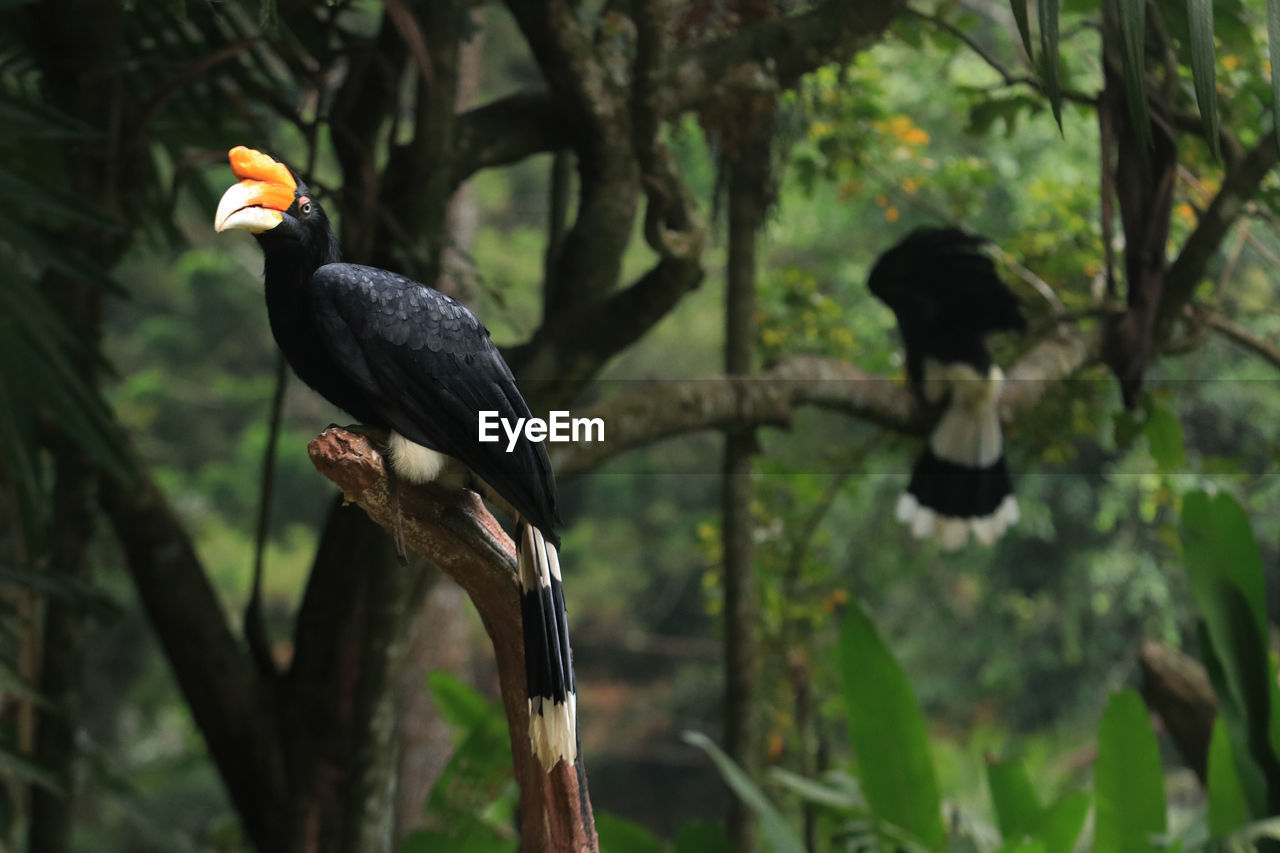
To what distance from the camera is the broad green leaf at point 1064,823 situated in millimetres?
1554

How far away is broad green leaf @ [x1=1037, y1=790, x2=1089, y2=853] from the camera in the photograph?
1554 mm

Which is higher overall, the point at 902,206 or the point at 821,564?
the point at 902,206

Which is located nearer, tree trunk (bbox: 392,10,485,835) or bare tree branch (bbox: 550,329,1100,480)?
bare tree branch (bbox: 550,329,1100,480)

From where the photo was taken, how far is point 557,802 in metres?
0.71

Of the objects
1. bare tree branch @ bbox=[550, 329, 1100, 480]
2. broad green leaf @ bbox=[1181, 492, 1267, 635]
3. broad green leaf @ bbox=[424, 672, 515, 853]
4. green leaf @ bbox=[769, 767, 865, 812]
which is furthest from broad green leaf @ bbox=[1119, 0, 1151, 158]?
green leaf @ bbox=[769, 767, 865, 812]

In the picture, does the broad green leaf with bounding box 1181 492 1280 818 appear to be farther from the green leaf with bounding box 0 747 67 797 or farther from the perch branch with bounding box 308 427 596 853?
the green leaf with bounding box 0 747 67 797

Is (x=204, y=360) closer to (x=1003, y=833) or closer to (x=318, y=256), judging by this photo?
(x=1003, y=833)

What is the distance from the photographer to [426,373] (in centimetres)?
61

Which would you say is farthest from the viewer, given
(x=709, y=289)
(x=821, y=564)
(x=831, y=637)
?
(x=709, y=289)

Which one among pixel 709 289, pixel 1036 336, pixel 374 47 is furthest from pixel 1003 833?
pixel 709 289

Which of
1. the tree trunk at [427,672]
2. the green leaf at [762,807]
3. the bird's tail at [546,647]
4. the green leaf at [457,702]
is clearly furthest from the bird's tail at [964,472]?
the tree trunk at [427,672]

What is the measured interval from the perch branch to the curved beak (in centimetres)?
11

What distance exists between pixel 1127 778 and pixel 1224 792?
13cm

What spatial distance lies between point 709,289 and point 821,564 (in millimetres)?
2362
